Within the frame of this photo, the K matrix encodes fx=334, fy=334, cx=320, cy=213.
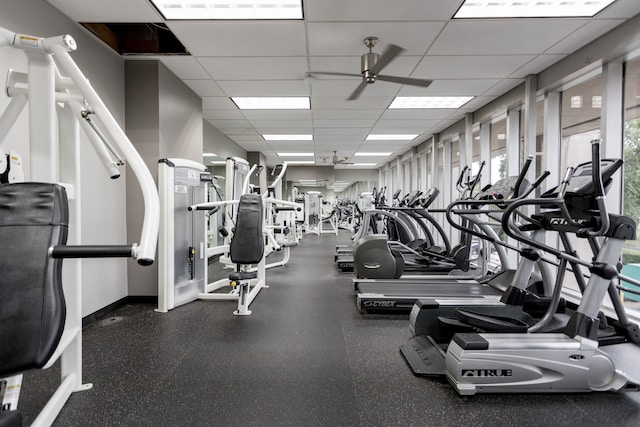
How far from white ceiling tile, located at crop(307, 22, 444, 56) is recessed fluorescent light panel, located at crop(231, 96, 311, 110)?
1564 mm

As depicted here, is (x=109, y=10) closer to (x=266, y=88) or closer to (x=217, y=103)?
(x=266, y=88)

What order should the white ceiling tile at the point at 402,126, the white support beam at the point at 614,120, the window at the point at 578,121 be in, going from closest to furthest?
the white support beam at the point at 614,120 < the window at the point at 578,121 < the white ceiling tile at the point at 402,126

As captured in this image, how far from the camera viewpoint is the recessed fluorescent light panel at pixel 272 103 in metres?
4.99

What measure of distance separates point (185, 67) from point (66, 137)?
Answer: 2386 mm

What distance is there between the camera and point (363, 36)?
317cm

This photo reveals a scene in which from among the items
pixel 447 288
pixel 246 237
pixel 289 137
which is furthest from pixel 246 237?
pixel 289 137

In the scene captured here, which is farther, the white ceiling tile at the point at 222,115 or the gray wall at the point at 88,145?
the white ceiling tile at the point at 222,115

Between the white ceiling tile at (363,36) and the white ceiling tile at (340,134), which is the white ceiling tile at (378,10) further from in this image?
the white ceiling tile at (340,134)

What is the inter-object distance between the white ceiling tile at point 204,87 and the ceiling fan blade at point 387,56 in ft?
7.19

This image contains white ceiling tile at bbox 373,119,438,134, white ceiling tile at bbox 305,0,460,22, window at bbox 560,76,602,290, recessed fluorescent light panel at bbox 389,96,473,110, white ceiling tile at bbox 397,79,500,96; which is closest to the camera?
white ceiling tile at bbox 305,0,460,22

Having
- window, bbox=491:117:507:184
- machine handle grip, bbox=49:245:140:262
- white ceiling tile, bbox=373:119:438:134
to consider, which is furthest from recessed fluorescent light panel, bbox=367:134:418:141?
machine handle grip, bbox=49:245:140:262

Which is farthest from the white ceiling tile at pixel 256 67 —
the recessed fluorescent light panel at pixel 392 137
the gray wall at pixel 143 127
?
the recessed fluorescent light panel at pixel 392 137

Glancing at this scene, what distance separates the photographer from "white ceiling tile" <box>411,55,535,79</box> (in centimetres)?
369

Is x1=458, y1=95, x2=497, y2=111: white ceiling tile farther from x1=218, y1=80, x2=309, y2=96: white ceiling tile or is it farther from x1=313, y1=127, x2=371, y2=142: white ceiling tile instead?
x1=218, y1=80, x2=309, y2=96: white ceiling tile
